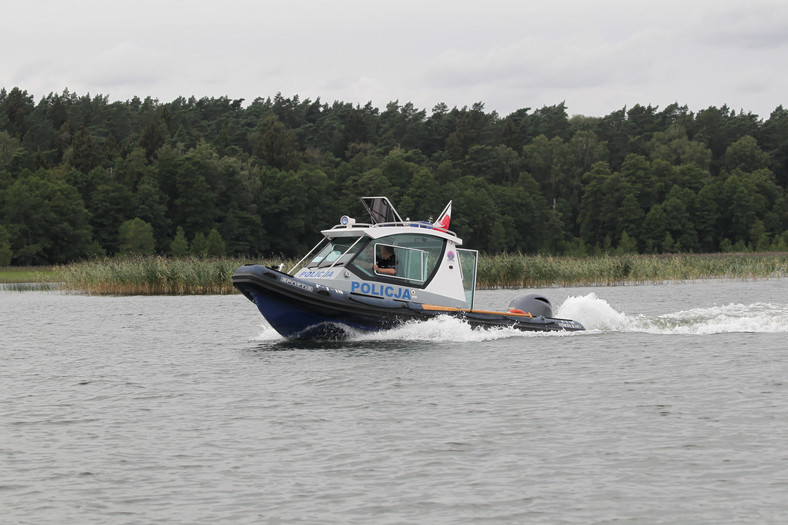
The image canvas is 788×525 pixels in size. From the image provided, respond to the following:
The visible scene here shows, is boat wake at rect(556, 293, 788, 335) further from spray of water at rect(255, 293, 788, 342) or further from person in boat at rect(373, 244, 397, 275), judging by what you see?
person in boat at rect(373, 244, 397, 275)

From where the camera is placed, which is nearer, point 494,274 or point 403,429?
point 403,429

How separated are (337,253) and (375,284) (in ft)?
3.73

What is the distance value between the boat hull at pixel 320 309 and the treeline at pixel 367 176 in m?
62.3

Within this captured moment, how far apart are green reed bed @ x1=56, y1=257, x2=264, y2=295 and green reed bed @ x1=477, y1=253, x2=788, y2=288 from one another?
→ 35.7 feet

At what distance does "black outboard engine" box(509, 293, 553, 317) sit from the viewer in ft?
74.0

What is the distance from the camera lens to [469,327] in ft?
68.9

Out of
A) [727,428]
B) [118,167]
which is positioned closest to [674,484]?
[727,428]

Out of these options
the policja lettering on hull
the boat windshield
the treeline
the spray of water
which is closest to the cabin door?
the spray of water

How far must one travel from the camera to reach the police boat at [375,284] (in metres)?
20.1

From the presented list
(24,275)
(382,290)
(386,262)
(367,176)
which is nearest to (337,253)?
(386,262)

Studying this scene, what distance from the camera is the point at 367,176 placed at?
4523 inches

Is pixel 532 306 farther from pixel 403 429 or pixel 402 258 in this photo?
pixel 403 429

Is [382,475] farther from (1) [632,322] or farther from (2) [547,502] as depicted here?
(1) [632,322]

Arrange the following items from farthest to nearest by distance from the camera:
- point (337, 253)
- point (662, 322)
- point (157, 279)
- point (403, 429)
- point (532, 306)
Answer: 1. point (157, 279)
2. point (662, 322)
3. point (532, 306)
4. point (337, 253)
5. point (403, 429)
